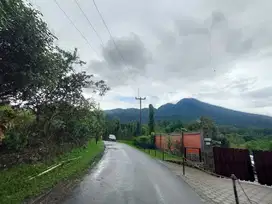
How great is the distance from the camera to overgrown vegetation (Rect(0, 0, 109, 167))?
29.5 feet

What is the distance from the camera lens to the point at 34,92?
38.9 feet

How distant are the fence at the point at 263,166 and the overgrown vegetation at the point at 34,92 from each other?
9552mm

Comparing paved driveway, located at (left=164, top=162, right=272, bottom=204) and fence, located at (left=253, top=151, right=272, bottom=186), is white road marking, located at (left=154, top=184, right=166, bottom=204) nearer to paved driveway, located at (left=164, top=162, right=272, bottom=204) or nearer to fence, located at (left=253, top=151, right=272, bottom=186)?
paved driveway, located at (left=164, top=162, right=272, bottom=204)

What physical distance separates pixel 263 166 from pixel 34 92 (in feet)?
34.6

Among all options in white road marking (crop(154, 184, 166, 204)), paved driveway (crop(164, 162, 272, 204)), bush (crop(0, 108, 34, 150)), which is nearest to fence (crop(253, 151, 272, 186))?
paved driveway (crop(164, 162, 272, 204))

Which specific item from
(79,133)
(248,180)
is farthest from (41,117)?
(248,180)

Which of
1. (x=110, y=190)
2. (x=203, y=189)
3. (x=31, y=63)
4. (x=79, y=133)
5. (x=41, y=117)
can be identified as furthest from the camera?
(x=79, y=133)

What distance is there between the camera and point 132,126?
244 ft

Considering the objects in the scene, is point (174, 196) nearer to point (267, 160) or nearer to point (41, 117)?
point (267, 160)

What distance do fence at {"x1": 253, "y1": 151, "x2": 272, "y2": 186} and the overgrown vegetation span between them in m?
9.55

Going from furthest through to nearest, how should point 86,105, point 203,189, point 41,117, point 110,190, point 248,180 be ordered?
point 86,105, point 41,117, point 248,180, point 203,189, point 110,190

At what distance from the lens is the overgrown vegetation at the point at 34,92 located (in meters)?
8.99

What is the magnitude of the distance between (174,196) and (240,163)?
5.31 meters

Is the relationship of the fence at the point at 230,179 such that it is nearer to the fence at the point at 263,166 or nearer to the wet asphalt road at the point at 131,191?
the fence at the point at 263,166
